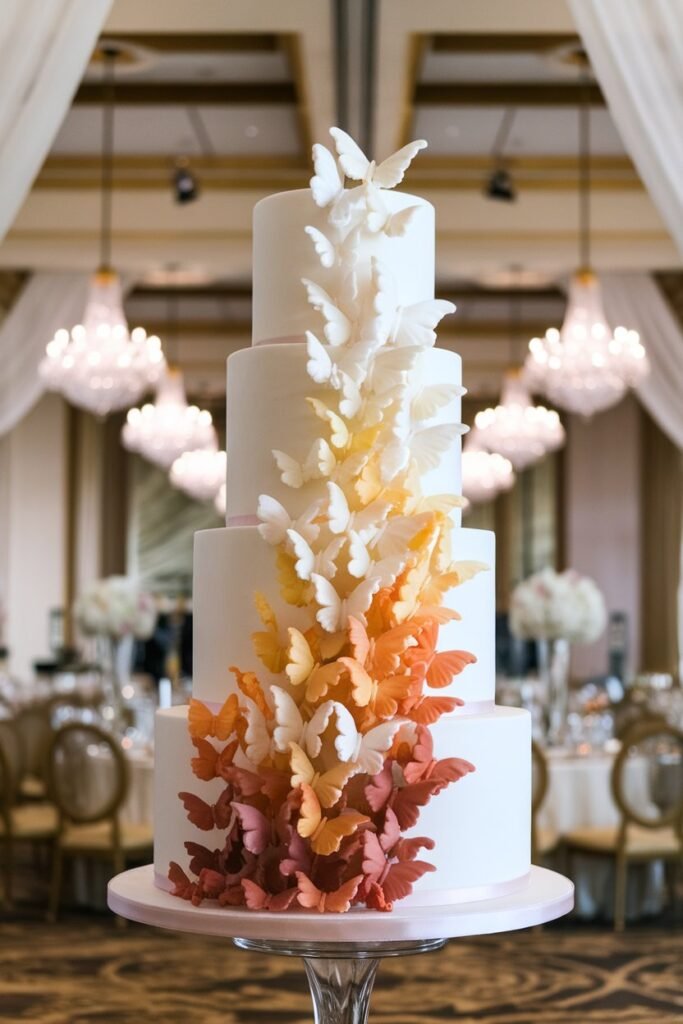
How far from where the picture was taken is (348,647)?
267cm

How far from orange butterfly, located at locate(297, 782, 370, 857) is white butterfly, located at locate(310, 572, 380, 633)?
295 mm

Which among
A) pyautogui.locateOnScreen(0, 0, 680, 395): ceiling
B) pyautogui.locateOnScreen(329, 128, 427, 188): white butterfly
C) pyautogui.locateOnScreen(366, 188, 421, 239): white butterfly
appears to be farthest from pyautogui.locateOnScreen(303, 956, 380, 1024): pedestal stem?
pyautogui.locateOnScreen(0, 0, 680, 395): ceiling

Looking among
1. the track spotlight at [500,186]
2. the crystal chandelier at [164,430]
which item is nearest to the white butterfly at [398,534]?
the track spotlight at [500,186]

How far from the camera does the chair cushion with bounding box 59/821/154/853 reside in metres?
7.11

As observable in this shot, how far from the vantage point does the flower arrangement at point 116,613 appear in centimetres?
839

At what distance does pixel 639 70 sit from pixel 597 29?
0.58 feet

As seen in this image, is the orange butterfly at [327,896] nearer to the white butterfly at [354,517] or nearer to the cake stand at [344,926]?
the cake stand at [344,926]

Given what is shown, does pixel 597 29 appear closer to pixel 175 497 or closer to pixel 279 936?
pixel 279 936

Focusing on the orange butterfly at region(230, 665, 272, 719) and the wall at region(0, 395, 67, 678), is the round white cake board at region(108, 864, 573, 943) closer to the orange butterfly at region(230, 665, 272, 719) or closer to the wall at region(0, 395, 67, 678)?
the orange butterfly at region(230, 665, 272, 719)

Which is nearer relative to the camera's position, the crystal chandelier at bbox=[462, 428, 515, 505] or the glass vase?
the glass vase

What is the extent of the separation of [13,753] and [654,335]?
17.3ft

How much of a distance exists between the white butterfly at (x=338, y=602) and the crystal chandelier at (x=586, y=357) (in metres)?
6.36

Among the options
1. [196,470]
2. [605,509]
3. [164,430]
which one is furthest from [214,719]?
[605,509]

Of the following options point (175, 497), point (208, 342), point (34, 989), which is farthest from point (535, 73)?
point (175, 497)
